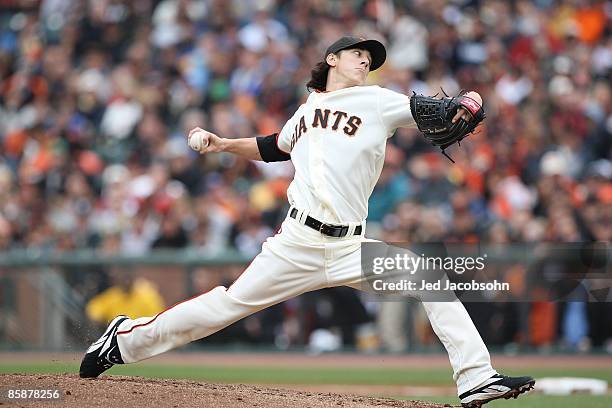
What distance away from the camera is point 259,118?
14.2 metres

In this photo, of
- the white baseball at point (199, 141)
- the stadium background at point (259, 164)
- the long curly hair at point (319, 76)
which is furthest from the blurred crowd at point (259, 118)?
the white baseball at point (199, 141)

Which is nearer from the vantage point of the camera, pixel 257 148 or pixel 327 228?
pixel 327 228

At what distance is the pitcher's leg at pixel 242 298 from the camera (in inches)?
240

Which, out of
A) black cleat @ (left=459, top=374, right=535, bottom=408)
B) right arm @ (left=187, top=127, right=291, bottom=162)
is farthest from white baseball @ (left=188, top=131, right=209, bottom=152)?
black cleat @ (left=459, top=374, right=535, bottom=408)

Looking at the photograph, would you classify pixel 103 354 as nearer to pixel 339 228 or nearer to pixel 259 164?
pixel 339 228

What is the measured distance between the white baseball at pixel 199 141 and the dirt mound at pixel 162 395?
4.79ft

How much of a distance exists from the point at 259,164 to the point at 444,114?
7.89 m

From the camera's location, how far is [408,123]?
609 cm

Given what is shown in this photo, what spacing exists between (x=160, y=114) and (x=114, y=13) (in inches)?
108

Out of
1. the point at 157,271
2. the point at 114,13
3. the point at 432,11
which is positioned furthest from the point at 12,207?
the point at 432,11

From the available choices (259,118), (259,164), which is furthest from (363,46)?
(259,118)

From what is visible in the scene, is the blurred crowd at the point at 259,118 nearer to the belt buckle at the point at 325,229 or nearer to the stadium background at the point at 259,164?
the stadium background at the point at 259,164

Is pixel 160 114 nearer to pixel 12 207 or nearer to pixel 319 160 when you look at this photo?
pixel 12 207

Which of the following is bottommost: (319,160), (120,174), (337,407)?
(337,407)
